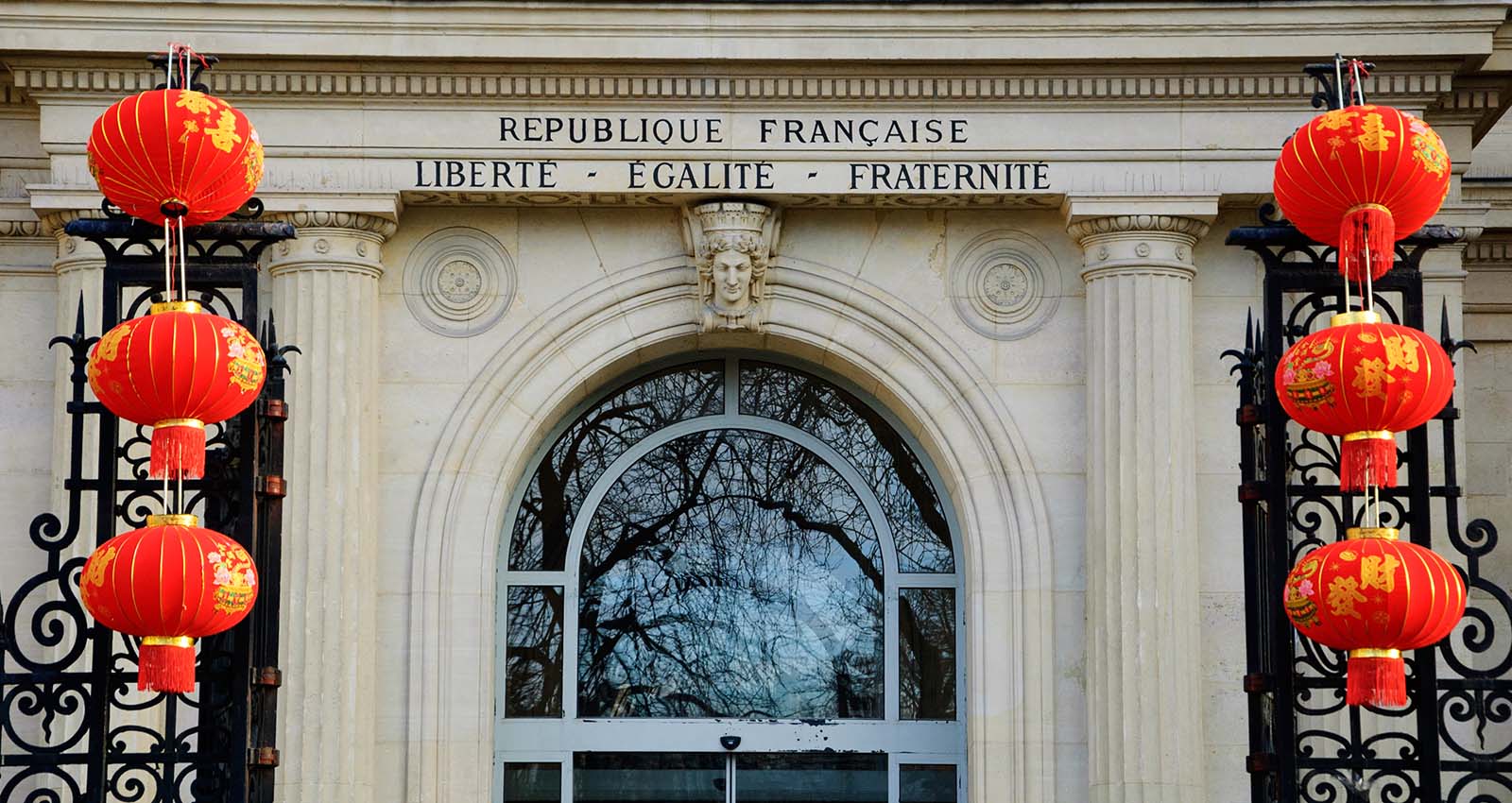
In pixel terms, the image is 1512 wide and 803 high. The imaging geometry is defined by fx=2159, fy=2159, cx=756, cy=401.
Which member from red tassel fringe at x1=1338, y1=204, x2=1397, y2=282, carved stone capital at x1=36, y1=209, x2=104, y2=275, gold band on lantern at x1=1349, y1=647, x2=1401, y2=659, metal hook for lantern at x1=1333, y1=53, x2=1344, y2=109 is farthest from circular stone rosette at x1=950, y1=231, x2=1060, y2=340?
carved stone capital at x1=36, y1=209, x2=104, y2=275

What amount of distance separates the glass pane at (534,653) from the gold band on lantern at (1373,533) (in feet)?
17.7

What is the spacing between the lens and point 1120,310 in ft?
40.2

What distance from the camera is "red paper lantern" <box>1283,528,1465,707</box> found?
8.60 meters

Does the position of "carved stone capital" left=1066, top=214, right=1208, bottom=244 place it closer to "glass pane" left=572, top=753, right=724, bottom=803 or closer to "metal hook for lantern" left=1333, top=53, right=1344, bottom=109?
"metal hook for lantern" left=1333, top=53, right=1344, bottom=109

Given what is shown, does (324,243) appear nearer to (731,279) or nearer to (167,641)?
(731,279)

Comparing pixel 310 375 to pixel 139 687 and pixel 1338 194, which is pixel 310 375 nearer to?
pixel 139 687

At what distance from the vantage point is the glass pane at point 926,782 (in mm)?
12703

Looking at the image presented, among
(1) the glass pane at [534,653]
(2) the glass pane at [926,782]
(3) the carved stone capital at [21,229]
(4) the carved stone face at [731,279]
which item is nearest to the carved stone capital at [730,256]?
(4) the carved stone face at [731,279]

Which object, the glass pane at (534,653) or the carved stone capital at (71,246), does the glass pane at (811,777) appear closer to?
the glass pane at (534,653)

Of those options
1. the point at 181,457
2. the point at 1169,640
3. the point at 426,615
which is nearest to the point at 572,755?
the point at 426,615

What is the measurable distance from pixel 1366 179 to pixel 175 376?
5.00m

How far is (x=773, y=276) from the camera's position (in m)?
12.6

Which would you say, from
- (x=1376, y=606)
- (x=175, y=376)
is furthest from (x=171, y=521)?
(x=1376, y=606)

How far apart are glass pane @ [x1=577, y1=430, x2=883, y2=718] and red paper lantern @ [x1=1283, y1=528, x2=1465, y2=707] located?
4.48m
